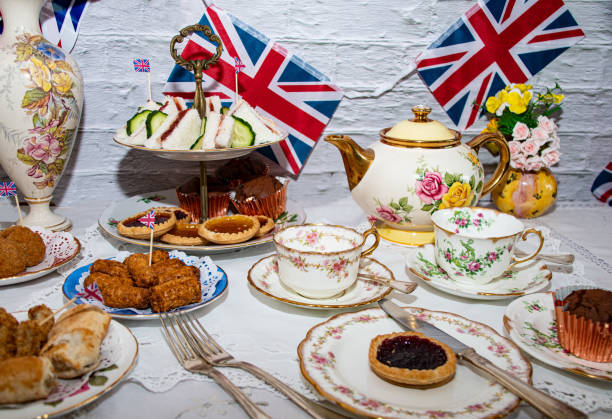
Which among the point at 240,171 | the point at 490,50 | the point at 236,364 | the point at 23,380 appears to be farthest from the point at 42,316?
the point at 490,50

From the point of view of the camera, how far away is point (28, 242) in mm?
1096

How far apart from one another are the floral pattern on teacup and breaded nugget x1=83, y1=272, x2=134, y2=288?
0.63 metres

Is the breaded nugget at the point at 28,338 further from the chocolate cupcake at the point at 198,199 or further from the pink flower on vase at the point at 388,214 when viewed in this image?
the pink flower on vase at the point at 388,214

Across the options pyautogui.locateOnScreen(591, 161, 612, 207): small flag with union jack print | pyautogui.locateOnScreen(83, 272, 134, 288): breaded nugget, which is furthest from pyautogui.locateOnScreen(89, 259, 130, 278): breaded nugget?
pyautogui.locateOnScreen(591, 161, 612, 207): small flag with union jack print

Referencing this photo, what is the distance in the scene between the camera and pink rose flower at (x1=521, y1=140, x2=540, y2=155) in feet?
4.93

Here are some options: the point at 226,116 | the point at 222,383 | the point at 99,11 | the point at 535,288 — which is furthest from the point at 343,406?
the point at 99,11

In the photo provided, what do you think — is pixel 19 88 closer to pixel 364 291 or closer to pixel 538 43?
pixel 364 291

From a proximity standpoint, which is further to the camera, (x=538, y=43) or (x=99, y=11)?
(x=538, y=43)

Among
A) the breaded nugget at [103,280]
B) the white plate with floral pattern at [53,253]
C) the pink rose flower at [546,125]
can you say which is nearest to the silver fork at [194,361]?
the breaded nugget at [103,280]

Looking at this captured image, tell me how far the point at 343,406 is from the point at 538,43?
1.45 m

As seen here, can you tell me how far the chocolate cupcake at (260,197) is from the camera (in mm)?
1370

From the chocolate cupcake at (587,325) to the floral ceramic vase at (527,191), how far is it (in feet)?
2.43

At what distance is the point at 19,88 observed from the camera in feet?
4.02

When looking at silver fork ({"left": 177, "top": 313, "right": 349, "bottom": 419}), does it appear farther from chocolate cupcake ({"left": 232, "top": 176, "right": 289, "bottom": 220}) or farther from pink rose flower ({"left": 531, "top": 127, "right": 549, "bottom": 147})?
pink rose flower ({"left": 531, "top": 127, "right": 549, "bottom": 147})
